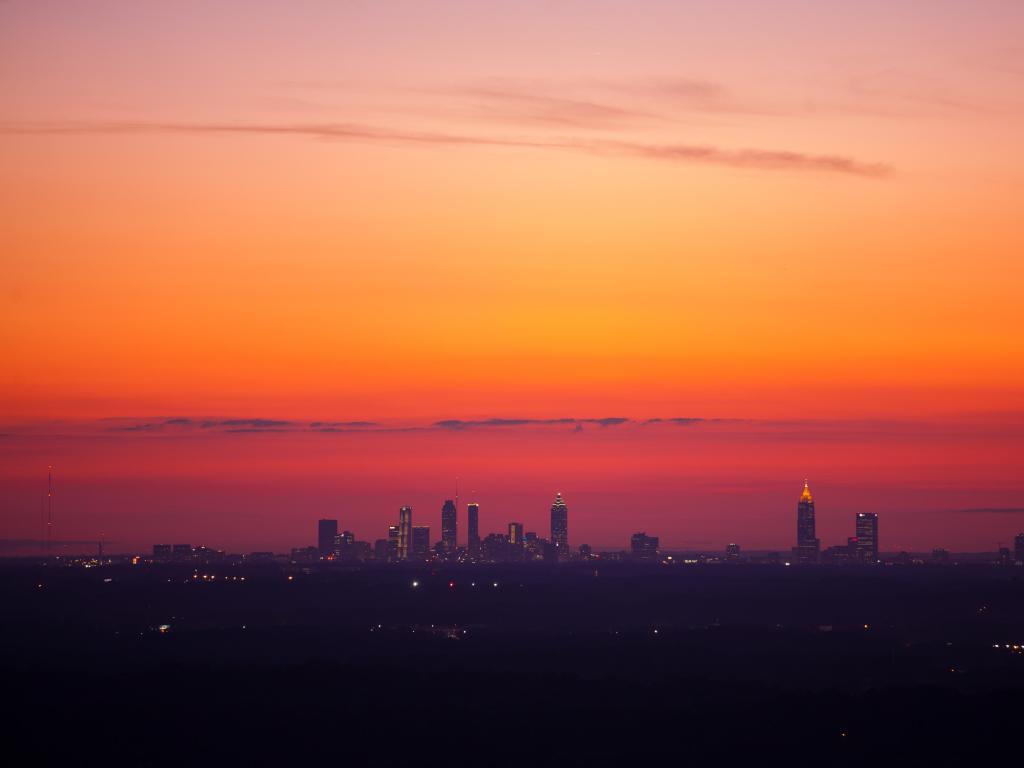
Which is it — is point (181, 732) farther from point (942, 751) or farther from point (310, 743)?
point (942, 751)

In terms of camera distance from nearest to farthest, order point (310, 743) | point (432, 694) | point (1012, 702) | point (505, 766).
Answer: point (505, 766) → point (310, 743) → point (1012, 702) → point (432, 694)

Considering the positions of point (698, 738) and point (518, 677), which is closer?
point (698, 738)

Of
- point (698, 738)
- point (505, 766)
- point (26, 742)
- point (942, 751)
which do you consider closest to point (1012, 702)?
point (942, 751)

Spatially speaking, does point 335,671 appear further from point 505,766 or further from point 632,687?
point 505,766

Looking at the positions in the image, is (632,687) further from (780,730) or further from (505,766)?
(505,766)

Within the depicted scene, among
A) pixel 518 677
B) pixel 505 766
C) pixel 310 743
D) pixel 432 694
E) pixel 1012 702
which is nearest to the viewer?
pixel 505 766

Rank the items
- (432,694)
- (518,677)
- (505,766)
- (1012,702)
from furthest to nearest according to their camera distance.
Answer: (518,677), (432,694), (1012,702), (505,766)

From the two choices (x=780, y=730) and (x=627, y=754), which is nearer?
(x=627, y=754)

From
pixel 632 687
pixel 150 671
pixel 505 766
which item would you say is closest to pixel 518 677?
pixel 632 687
